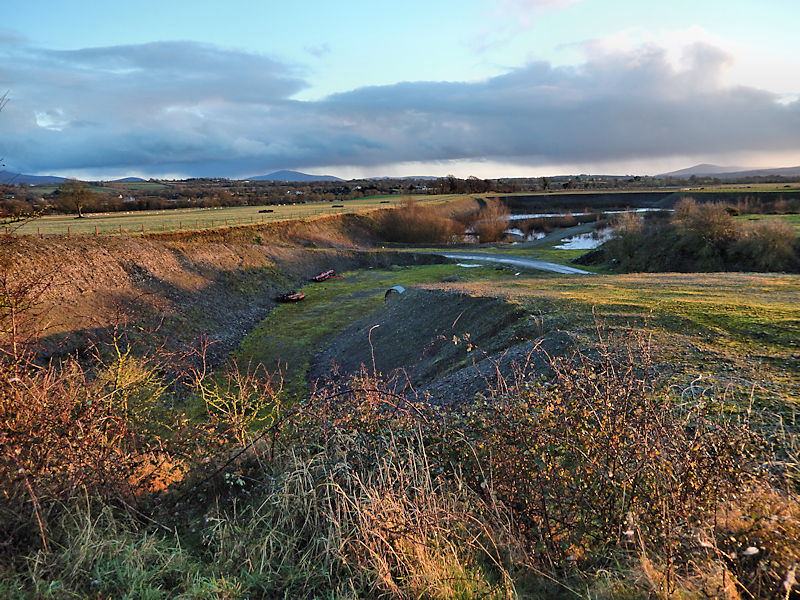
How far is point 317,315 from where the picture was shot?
30797mm

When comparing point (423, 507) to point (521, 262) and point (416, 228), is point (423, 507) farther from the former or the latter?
point (416, 228)

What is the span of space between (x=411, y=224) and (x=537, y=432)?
62.3 meters

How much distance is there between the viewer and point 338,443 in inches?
222

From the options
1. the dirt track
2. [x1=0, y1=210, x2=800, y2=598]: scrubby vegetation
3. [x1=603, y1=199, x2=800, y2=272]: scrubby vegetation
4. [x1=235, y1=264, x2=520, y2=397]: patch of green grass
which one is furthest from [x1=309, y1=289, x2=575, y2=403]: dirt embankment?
[x1=603, y1=199, x2=800, y2=272]: scrubby vegetation

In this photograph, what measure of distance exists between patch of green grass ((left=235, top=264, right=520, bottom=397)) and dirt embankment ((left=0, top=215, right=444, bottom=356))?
1809mm

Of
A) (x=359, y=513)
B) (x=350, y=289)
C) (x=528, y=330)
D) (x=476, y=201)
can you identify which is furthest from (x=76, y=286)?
(x=476, y=201)

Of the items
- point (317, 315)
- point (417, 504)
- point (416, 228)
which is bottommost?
point (317, 315)

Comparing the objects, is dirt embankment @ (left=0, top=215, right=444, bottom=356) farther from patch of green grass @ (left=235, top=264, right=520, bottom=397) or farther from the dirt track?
the dirt track

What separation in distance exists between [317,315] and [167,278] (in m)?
10.3

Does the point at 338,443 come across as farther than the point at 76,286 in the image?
No

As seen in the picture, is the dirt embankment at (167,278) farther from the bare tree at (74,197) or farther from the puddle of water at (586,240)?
the puddle of water at (586,240)

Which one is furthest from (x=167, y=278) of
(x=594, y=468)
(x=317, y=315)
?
(x=594, y=468)

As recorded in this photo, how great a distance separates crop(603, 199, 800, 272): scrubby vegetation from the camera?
3416 cm

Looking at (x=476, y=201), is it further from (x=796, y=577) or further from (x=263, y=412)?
(x=796, y=577)
